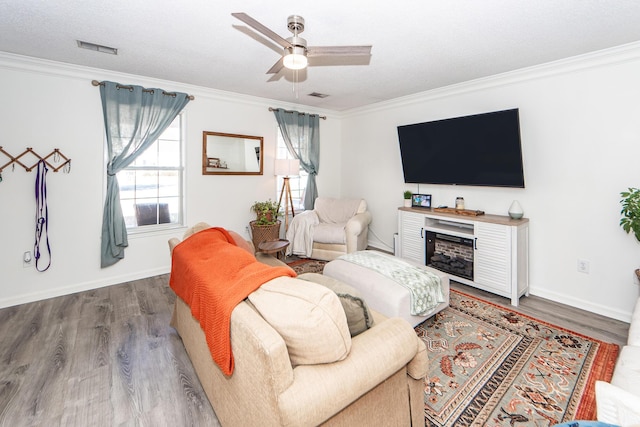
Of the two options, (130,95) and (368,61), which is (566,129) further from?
(130,95)

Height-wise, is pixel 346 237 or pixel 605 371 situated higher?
pixel 346 237

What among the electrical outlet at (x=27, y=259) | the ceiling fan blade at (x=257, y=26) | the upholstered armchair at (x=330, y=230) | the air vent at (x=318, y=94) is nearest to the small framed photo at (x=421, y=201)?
the upholstered armchair at (x=330, y=230)

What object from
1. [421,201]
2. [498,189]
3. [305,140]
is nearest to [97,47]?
[305,140]

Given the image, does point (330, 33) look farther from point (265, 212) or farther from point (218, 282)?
point (265, 212)

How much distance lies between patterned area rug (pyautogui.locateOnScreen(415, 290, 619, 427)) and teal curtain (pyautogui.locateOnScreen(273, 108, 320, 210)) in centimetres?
314

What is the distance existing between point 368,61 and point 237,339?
2860 millimetres

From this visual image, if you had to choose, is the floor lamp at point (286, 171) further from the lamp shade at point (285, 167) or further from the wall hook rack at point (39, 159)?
the wall hook rack at point (39, 159)

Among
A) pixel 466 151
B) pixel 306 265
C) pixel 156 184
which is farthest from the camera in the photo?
pixel 306 265

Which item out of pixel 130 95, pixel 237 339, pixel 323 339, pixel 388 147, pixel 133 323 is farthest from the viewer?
pixel 388 147

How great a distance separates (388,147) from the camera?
15.9 ft

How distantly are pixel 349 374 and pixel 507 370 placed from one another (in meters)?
1.51

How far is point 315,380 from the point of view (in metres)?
1.10

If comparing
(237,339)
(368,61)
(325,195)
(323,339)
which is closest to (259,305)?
(237,339)

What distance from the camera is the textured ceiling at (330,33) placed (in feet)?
6.86
